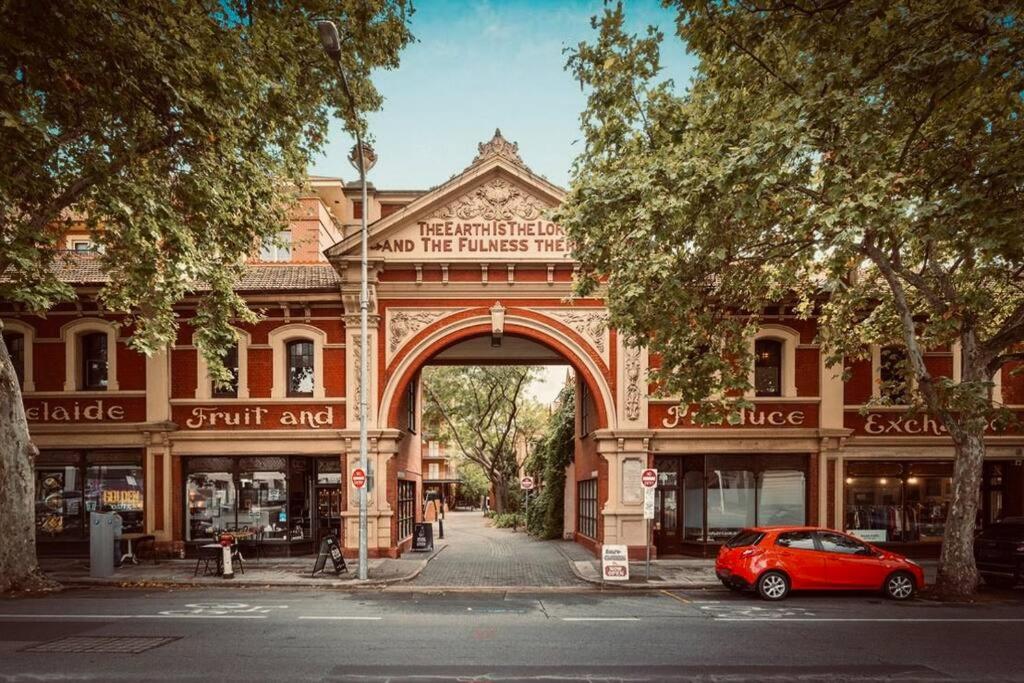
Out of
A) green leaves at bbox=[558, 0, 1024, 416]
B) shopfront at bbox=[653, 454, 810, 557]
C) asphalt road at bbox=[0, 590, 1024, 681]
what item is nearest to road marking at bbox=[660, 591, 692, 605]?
asphalt road at bbox=[0, 590, 1024, 681]

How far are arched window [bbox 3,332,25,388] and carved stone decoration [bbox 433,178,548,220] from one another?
488 inches

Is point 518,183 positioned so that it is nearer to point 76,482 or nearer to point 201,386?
point 201,386

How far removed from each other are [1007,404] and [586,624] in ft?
52.2

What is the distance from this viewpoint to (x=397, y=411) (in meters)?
21.0

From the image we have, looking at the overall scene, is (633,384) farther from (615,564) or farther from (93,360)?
(93,360)

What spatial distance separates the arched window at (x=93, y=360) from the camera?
20891mm

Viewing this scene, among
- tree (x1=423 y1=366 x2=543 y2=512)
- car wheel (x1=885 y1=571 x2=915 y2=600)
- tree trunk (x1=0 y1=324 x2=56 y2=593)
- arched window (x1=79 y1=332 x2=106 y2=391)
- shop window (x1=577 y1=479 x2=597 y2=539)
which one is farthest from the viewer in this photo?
tree (x1=423 y1=366 x2=543 y2=512)

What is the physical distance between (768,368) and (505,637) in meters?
13.2

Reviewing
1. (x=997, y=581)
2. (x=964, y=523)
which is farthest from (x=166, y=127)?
(x=997, y=581)

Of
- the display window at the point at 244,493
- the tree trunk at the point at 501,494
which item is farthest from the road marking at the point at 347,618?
the tree trunk at the point at 501,494

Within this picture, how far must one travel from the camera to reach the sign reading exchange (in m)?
20.5

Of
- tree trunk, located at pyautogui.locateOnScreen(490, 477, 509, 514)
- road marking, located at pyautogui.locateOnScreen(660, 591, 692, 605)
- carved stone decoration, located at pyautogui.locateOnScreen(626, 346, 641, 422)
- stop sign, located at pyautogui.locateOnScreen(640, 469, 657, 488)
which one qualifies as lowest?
tree trunk, located at pyautogui.locateOnScreen(490, 477, 509, 514)

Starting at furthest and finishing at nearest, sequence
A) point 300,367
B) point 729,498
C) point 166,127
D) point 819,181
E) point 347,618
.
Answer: point 300,367, point 729,498, point 166,127, point 347,618, point 819,181

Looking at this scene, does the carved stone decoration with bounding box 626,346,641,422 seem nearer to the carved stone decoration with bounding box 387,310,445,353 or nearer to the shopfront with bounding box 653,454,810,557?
the shopfront with bounding box 653,454,810,557
